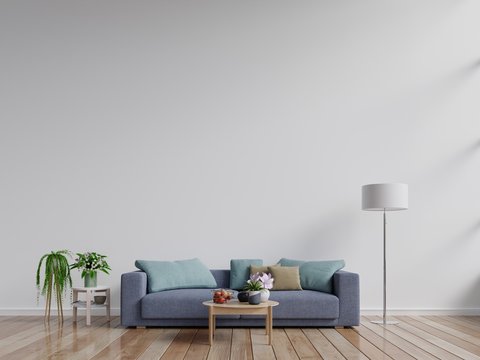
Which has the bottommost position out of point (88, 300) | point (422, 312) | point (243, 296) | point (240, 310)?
point (422, 312)

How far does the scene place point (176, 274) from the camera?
6.40m

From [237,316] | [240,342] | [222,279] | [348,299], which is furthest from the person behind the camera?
[222,279]

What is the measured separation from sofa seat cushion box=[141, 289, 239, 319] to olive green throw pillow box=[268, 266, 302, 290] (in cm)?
66

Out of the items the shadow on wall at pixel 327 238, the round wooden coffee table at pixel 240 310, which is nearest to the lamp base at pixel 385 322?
the shadow on wall at pixel 327 238

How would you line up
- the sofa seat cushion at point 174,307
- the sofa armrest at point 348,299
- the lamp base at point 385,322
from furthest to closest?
the lamp base at point 385,322 → the sofa armrest at point 348,299 → the sofa seat cushion at point 174,307

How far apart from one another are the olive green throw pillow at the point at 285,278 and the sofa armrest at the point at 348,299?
1.57 feet

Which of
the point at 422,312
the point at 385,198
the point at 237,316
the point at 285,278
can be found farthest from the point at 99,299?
the point at 422,312

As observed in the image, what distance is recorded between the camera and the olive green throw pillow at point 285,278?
6324 millimetres

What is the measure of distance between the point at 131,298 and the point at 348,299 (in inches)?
87.5

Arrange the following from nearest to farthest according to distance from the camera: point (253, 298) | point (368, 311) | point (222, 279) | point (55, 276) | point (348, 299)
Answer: point (253, 298)
point (348, 299)
point (55, 276)
point (222, 279)
point (368, 311)

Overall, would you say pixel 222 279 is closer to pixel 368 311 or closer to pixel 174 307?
pixel 174 307

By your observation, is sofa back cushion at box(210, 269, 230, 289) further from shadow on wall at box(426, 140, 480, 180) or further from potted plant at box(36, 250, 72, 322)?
shadow on wall at box(426, 140, 480, 180)

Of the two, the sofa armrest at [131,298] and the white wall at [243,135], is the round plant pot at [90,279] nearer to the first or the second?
the white wall at [243,135]

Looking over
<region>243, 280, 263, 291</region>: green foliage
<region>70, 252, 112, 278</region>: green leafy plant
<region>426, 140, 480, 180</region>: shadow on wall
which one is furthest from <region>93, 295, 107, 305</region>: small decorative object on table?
<region>426, 140, 480, 180</region>: shadow on wall
